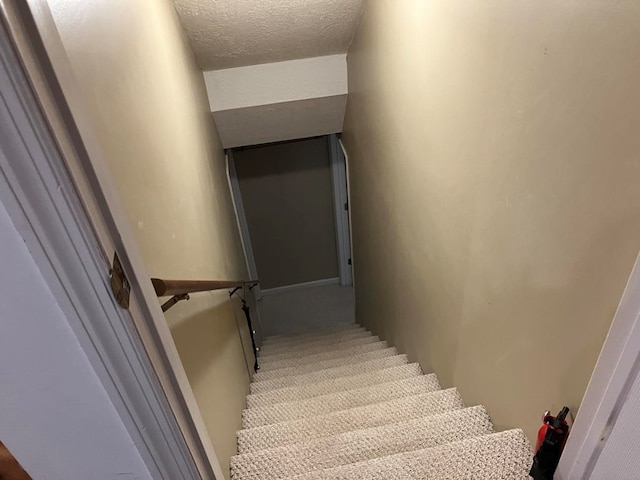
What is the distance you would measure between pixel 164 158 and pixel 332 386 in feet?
4.60

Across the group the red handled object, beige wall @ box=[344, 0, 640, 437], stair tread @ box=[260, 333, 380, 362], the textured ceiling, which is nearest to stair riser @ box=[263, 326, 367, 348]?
stair tread @ box=[260, 333, 380, 362]

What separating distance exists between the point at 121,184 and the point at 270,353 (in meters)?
2.95

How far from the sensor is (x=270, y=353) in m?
3.59

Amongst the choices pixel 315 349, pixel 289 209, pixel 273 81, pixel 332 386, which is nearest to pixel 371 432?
pixel 332 386

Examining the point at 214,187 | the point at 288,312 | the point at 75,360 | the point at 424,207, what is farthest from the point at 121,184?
the point at 288,312

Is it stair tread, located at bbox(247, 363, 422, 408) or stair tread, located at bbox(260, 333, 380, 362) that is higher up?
stair tread, located at bbox(247, 363, 422, 408)

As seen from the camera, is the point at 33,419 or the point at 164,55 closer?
the point at 33,419

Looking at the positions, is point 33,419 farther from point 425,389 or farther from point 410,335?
point 410,335

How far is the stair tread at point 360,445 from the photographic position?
4.22 ft

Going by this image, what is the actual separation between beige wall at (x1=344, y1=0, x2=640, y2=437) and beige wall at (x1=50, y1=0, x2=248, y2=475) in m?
0.91

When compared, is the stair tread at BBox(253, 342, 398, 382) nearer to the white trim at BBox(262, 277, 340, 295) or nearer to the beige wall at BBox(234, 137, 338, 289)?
the beige wall at BBox(234, 137, 338, 289)

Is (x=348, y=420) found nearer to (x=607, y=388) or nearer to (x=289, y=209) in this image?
(x=607, y=388)

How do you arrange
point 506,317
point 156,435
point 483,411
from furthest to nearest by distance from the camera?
point 483,411
point 506,317
point 156,435

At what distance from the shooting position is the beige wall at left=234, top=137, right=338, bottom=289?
4719 millimetres
